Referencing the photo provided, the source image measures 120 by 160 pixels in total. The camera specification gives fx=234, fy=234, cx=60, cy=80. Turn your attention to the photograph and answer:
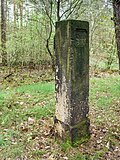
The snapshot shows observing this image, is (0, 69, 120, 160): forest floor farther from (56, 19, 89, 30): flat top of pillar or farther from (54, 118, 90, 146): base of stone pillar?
(56, 19, 89, 30): flat top of pillar

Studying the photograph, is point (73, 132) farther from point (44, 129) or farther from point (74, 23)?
point (74, 23)

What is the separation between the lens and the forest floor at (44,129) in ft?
12.3

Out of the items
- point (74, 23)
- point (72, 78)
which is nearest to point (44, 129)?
point (72, 78)

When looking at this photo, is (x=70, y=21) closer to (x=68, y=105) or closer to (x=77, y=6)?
(x=68, y=105)

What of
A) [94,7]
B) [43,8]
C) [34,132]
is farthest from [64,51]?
[94,7]

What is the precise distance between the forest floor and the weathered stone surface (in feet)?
0.91

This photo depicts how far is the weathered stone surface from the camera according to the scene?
11.9 ft

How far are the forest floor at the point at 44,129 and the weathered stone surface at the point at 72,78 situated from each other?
0.91ft

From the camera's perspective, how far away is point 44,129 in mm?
4430

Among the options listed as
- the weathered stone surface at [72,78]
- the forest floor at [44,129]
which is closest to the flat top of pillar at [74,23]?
the weathered stone surface at [72,78]

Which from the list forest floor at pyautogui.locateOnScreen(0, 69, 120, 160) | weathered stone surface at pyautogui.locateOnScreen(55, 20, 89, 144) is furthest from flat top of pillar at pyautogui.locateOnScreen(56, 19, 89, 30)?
forest floor at pyautogui.locateOnScreen(0, 69, 120, 160)

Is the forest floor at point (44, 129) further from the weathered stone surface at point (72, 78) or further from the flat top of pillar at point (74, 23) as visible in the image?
the flat top of pillar at point (74, 23)

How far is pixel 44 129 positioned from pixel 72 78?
1.32m

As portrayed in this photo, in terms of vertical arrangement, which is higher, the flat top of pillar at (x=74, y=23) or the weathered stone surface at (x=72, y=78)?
the flat top of pillar at (x=74, y=23)
